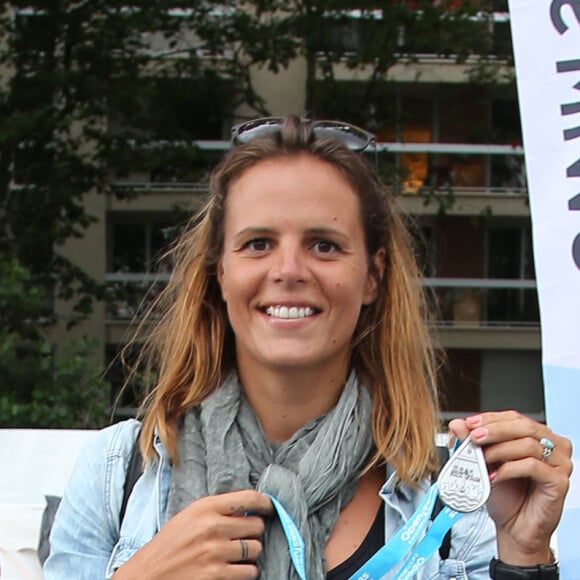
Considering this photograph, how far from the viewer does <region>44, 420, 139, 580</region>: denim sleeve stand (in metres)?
1.37

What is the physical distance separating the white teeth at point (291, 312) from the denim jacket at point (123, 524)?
0.31 meters

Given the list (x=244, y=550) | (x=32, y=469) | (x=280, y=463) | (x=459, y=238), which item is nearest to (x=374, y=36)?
(x=32, y=469)

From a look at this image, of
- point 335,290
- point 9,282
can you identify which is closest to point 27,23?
point 9,282

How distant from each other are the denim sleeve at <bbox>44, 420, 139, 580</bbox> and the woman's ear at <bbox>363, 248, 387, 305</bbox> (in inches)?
20.9

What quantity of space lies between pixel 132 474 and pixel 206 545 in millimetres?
250

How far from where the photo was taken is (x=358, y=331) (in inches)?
62.9

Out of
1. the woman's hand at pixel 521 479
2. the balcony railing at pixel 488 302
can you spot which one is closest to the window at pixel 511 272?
the balcony railing at pixel 488 302

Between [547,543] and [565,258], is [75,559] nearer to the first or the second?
[547,543]

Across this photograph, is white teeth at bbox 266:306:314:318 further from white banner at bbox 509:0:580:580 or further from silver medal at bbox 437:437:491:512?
white banner at bbox 509:0:580:580

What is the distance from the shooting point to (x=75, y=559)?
1.37m

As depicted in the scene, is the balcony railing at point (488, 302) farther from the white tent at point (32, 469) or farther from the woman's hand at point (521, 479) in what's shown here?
the woman's hand at point (521, 479)

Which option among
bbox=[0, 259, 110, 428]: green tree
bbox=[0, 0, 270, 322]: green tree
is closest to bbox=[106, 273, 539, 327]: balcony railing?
bbox=[0, 0, 270, 322]: green tree

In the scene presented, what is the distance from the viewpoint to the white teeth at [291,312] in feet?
4.48

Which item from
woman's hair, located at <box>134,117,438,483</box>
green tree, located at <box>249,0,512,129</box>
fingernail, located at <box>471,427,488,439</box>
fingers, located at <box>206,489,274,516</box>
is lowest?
fingers, located at <box>206,489,274,516</box>
